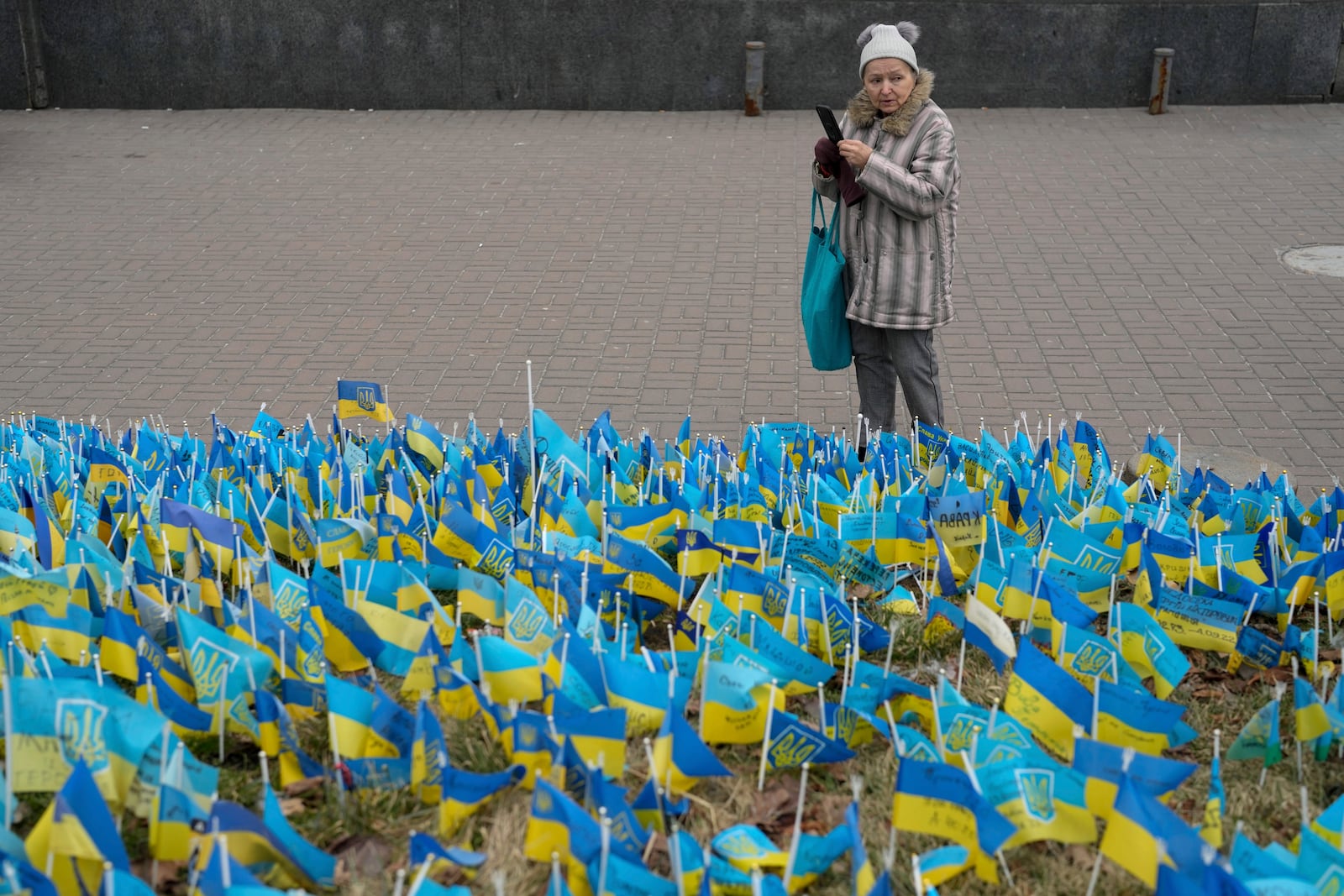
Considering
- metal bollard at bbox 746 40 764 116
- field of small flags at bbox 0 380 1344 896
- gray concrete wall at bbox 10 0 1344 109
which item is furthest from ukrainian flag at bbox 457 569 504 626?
gray concrete wall at bbox 10 0 1344 109

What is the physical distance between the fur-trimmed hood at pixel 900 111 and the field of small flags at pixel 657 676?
1223mm

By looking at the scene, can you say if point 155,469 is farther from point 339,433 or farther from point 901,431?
point 901,431

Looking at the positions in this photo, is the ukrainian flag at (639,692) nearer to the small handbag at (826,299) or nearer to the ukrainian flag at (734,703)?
the ukrainian flag at (734,703)

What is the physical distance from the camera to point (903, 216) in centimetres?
480

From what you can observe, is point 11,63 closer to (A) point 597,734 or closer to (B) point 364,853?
(B) point 364,853

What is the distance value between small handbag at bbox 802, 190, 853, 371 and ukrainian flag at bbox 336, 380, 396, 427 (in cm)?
163

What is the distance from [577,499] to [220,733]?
4.13 feet

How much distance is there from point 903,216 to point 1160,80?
875cm

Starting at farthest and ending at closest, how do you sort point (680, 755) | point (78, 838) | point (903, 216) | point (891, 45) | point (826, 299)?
point (826, 299) < point (903, 216) < point (891, 45) < point (680, 755) < point (78, 838)

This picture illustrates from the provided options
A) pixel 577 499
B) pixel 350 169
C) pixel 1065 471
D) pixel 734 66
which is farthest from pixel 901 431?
pixel 734 66

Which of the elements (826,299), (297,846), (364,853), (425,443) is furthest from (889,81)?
(297,846)

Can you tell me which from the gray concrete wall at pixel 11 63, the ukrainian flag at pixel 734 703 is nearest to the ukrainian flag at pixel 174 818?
the ukrainian flag at pixel 734 703

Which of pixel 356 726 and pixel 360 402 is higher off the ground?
pixel 360 402

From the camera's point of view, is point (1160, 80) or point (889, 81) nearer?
point (889, 81)
